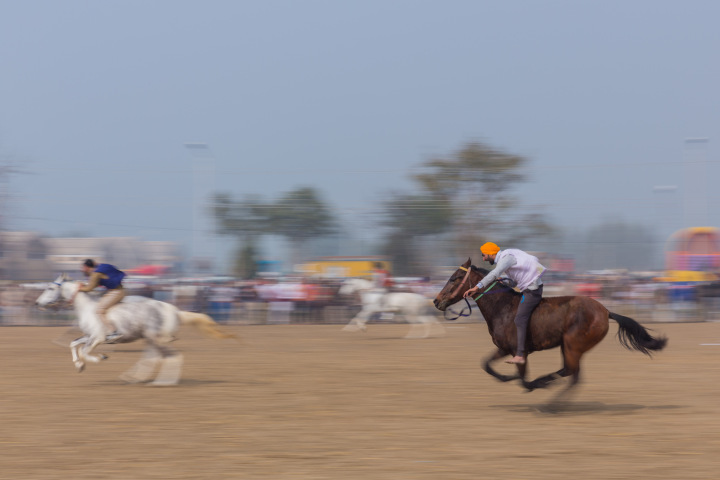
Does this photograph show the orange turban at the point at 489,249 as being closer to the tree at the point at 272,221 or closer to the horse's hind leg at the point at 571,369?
the horse's hind leg at the point at 571,369

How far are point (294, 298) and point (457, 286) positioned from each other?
68.1 feet

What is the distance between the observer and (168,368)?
12.3 metres

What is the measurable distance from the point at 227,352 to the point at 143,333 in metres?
6.57

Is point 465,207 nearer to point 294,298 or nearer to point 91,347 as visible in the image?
point 294,298

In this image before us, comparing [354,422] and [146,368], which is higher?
[354,422]

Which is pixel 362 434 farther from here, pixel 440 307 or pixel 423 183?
pixel 423 183

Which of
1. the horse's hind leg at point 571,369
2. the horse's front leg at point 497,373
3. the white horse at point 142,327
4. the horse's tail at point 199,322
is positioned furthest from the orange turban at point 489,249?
the white horse at point 142,327

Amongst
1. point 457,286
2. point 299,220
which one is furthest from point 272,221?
point 457,286

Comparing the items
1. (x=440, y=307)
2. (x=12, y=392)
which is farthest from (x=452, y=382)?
(x=12, y=392)

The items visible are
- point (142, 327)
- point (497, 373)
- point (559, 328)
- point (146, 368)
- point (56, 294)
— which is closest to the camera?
point (559, 328)

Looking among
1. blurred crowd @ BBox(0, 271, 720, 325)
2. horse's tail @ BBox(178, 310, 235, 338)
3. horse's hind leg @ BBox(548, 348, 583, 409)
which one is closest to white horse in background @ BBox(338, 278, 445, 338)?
blurred crowd @ BBox(0, 271, 720, 325)

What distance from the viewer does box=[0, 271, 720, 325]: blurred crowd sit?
30453mm

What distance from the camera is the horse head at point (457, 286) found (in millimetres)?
10289

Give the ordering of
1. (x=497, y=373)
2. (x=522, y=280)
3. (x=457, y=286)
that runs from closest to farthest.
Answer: (x=522, y=280)
(x=497, y=373)
(x=457, y=286)
